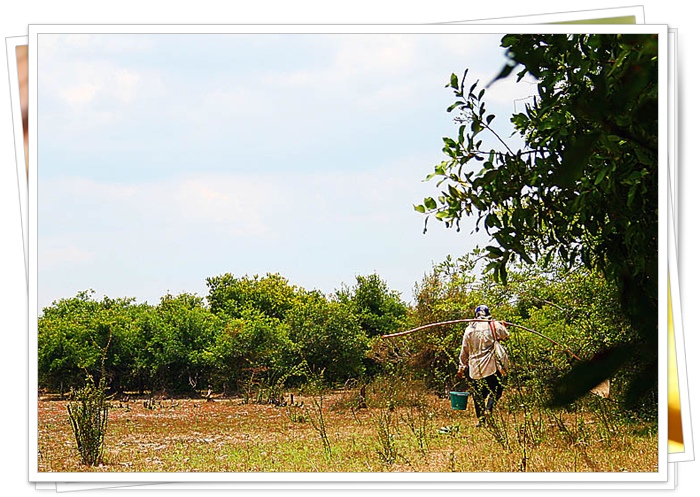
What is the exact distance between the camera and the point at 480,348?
16.5ft

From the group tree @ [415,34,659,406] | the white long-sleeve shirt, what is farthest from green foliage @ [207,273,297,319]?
tree @ [415,34,659,406]

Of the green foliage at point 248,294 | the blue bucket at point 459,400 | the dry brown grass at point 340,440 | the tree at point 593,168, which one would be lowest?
the dry brown grass at point 340,440

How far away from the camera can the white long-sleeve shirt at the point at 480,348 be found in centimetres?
493

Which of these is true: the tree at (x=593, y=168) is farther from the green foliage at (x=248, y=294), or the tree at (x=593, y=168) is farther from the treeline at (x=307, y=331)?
the green foliage at (x=248, y=294)

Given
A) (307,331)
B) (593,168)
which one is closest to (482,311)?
(307,331)

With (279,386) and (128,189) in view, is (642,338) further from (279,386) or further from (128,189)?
(279,386)

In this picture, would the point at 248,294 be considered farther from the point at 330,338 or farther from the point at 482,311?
the point at 482,311

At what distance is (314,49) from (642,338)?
3802 millimetres

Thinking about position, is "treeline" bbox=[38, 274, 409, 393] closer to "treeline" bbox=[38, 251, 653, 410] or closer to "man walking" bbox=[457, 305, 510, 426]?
"treeline" bbox=[38, 251, 653, 410]

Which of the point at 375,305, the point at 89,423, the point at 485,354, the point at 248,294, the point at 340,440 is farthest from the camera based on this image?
the point at 375,305

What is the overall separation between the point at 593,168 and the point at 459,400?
3.10 metres

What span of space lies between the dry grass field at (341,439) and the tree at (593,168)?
1.83m

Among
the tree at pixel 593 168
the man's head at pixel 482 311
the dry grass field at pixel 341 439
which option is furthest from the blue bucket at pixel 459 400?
the tree at pixel 593 168
